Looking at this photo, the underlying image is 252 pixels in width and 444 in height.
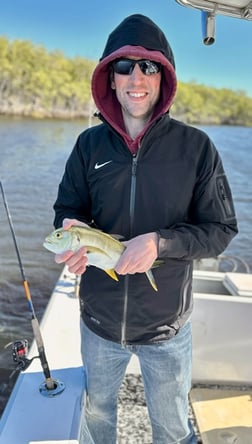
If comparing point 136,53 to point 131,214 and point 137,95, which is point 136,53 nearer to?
point 137,95

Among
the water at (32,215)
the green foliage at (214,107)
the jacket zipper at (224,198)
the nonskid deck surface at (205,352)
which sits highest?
the jacket zipper at (224,198)

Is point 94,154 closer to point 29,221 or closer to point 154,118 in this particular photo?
point 154,118

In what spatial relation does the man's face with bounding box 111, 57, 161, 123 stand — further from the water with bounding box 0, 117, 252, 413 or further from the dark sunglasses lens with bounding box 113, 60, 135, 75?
the water with bounding box 0, 117, 252, 413

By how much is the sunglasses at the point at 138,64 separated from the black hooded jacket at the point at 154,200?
0.08 feet

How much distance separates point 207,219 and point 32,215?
30.2 feet

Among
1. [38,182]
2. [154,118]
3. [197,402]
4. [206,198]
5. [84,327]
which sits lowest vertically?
[38,182]

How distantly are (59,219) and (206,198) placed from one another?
0.56 m

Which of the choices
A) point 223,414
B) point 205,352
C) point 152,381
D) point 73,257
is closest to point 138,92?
point 73,257

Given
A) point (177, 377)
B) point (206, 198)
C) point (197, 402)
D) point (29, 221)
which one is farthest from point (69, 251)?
point (29, 221)

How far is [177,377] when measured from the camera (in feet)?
5.08

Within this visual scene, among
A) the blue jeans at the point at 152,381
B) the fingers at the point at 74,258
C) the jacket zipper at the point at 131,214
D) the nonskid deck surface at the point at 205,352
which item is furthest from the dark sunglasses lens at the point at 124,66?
the nonskid deck surface at the point at 205,352

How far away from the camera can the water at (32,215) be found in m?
5.50

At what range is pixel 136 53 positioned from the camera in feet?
4.73

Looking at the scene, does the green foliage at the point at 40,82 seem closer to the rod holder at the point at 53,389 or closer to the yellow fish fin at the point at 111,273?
the rod holder at the point at 53,389
